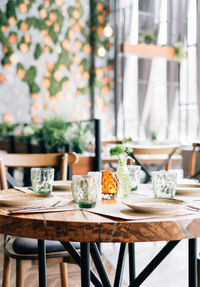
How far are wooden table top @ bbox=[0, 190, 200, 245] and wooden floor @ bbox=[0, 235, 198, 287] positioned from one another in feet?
5.01

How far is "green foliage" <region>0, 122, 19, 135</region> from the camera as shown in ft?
22.8

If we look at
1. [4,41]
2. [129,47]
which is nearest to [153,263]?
[129,47]

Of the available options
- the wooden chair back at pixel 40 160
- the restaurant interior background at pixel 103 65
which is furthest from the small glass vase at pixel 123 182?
the restaurant interior background at pixel 103 65

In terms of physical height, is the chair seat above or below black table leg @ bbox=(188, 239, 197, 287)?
below

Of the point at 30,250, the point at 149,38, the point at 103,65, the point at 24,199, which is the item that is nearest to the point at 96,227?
the point at 24,199

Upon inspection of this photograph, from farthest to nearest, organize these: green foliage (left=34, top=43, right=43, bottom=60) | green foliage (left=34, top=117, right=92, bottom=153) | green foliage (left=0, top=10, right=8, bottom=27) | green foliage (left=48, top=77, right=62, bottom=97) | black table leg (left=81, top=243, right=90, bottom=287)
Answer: green foliage (left=48, top=77, right=62, bottom=97) → green foliage (left=34, top=43, right=43, bottom=60) → green foliage (left=0, top=10, right=8, bottom=27) → green foliage (left=34, top=117, right=92, bottom=153) → black table leg (left=81, top=243, right=90, bottom=287)

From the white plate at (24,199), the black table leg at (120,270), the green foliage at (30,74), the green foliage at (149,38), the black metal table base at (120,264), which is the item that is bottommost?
the black table leg at (120,270)

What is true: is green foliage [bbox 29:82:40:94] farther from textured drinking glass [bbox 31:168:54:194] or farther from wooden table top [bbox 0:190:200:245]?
wooden table top [bbox 0:190:200:245]

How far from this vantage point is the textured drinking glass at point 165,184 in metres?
1.27

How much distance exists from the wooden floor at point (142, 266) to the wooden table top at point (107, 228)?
1.53m

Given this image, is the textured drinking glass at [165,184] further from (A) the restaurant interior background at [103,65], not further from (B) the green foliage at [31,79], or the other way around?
(B) the green foliage at [31,79]

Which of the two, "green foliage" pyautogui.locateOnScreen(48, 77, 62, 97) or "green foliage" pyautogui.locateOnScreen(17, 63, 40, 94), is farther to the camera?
"green foliage" pyautogui.locateOnScreen(48, 77, 62, 97)

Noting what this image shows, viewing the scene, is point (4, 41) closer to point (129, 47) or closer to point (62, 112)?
point (62, 112)

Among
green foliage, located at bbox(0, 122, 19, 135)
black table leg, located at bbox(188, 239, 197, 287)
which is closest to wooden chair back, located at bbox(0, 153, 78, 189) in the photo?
black table leg, located at bbox(188, 239, 197, 287)
